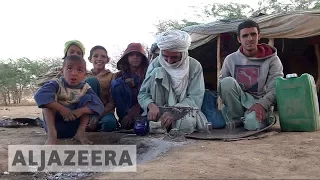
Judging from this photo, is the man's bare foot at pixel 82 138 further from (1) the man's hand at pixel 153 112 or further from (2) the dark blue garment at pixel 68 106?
(1) the man's hand at pixel 153 112

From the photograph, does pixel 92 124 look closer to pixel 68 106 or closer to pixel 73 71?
pixel 68 106

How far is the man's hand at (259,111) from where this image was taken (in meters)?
3.13

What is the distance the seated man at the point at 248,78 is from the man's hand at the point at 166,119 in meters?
0.61

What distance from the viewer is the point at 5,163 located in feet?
7.52

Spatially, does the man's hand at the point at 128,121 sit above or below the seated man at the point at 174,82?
below

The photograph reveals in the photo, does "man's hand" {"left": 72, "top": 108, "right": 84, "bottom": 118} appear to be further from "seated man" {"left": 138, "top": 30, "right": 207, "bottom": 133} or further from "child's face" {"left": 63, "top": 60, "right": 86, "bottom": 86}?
"seated man" {"left": 138, "top": 30, "right": 207, "bottom": 133}

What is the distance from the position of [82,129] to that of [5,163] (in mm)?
709

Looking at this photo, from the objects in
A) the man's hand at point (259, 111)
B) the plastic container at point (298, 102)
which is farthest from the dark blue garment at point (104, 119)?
the plastic container at point (298, 102)

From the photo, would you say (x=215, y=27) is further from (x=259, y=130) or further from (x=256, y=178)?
(x=256, y=178)

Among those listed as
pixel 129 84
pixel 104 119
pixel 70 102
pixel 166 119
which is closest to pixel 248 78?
pixel 166 119

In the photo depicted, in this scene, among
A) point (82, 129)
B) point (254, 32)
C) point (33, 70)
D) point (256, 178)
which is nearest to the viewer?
point (256, 178)

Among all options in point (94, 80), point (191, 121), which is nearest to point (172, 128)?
point (191, 121)

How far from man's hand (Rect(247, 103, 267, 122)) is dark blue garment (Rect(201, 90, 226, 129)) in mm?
385

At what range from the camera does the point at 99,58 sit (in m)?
3.81
